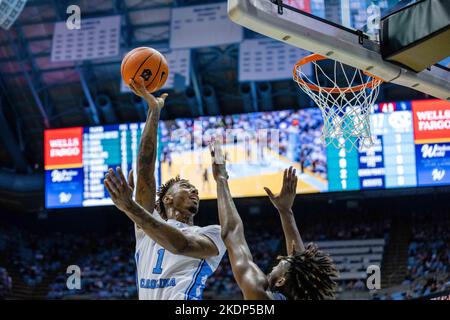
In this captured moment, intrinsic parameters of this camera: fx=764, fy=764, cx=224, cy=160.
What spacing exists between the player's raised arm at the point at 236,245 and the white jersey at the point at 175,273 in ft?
1.54

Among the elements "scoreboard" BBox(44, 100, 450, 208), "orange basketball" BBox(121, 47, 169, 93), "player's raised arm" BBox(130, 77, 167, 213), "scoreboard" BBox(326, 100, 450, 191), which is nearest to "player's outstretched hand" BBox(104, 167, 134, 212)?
"player's raised arm" BBox(130, 77, 167, 213)

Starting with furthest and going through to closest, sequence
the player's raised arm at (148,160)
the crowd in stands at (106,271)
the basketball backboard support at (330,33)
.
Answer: the crowd in stands at (106,271), the basketball backboard support at (330,33), the player's raised arm at (148,160)

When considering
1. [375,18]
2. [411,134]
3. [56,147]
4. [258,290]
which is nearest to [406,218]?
[411,134]

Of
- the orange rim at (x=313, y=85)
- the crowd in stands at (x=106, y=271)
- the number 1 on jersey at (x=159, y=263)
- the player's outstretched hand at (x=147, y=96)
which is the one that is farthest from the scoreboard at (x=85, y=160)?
the number 1 on jersey at (x=159, y=263)

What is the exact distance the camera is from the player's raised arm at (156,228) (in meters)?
3.19

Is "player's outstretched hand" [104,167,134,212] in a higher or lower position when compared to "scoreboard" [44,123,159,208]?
lower

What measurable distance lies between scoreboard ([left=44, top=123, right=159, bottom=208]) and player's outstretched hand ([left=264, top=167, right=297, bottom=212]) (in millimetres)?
11872

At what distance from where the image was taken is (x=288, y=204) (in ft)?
12.4

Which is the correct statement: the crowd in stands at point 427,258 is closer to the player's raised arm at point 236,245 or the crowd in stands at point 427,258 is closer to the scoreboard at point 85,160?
the scoreboard at point 85,160

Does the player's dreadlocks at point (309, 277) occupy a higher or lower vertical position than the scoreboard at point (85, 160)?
lower

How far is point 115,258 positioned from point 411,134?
715cm

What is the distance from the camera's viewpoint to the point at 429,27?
4379mm

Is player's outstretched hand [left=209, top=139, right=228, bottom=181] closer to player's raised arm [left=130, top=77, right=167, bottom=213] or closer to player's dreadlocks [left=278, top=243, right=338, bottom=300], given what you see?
player's dreadlocks [left=278, top=243, right=338, bottom=300]

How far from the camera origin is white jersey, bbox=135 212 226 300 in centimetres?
369
